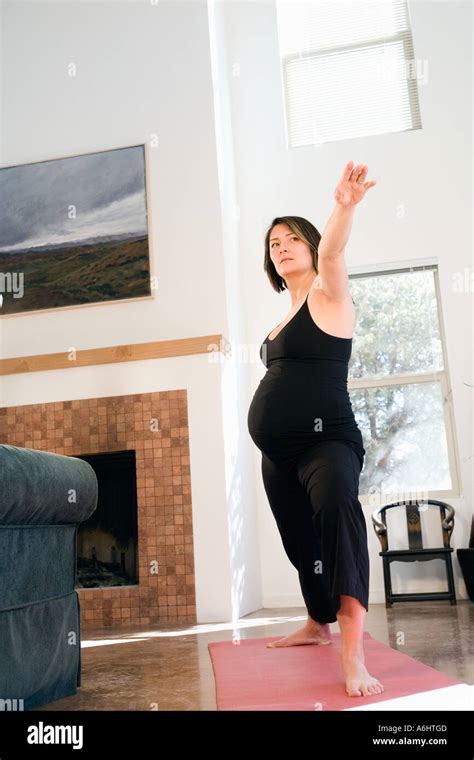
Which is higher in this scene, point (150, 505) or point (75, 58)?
point (75, 58)

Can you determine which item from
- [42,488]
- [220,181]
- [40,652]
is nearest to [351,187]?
[42,488]

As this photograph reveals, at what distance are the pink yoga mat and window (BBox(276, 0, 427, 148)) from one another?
3.85 meters

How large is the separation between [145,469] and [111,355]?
71cm

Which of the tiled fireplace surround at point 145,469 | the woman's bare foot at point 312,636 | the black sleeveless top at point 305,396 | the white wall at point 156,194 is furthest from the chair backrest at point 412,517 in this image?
the black sleeveless top at point 305,396

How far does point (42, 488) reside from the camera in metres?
1.86

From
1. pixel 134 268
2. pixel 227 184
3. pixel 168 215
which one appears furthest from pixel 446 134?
pixel 134 268

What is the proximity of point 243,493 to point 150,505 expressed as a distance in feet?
2.07

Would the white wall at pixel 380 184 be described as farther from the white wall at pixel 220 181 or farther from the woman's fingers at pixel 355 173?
the woman's fingers at pixel 355 173

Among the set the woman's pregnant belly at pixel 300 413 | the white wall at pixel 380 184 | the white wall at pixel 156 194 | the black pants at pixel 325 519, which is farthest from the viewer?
the white wall at pixel 380 184

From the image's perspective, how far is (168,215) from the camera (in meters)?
4.70

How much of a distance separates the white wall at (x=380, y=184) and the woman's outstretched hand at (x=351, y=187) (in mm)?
3169

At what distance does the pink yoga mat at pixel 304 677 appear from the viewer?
1696mm

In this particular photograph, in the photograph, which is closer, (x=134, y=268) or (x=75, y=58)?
(x=134, y=268)

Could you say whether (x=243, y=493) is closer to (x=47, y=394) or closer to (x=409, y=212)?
(x=47, y=394)
